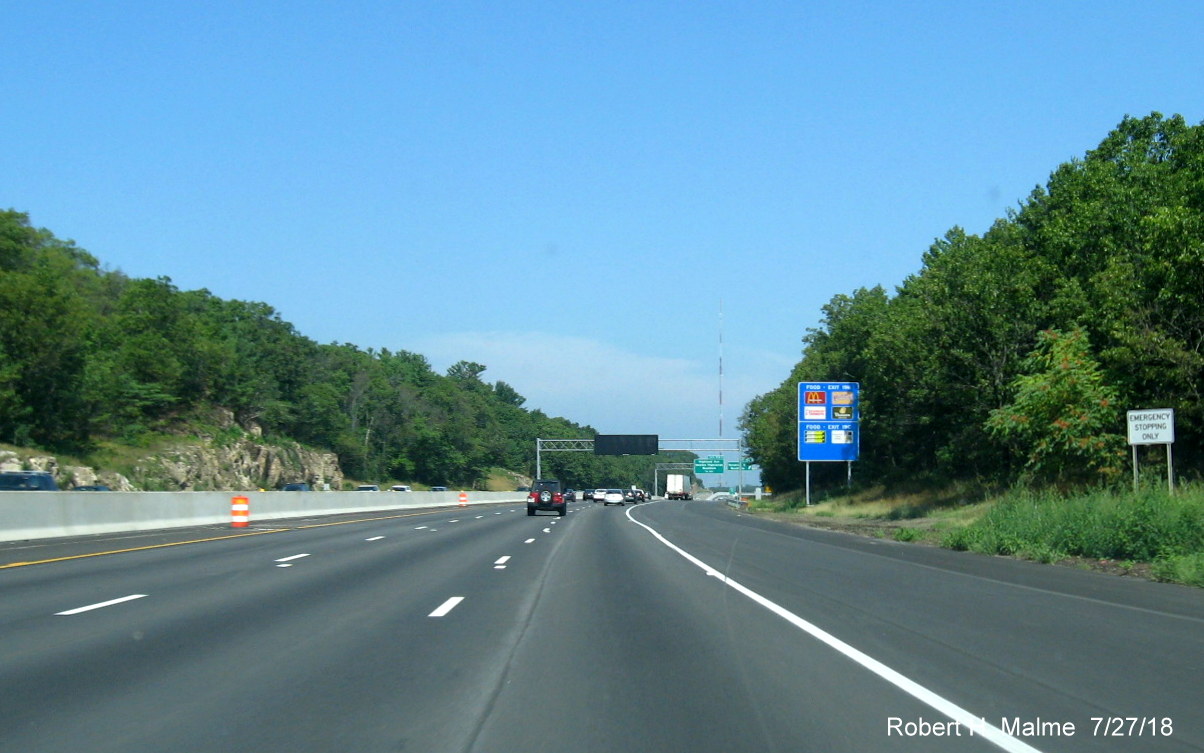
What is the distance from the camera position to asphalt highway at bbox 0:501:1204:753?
7613 mm

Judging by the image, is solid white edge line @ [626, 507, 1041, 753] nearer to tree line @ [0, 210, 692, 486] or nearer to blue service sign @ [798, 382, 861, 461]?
blue service sign @ [798, 382, 861, 461]

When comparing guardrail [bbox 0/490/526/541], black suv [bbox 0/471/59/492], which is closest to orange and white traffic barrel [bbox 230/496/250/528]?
guardrail [bbox 0/490/526/541]

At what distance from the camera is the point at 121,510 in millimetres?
31531

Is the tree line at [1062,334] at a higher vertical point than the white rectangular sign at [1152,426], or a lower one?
higher

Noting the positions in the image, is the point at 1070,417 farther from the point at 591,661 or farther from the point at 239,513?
the point at 591,661

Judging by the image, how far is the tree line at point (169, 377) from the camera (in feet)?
219

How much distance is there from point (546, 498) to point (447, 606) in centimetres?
4124

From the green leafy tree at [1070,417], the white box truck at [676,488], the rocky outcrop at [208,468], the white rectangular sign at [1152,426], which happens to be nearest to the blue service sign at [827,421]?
the green leafy tree at [1070,417]

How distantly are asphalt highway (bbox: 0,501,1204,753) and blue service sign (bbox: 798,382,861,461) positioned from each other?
3411cm

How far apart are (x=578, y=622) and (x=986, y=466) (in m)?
43.9

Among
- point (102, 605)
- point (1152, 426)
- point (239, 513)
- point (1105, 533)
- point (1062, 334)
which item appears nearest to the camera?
point (102, 605)

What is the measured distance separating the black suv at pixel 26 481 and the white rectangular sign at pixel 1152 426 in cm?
3027

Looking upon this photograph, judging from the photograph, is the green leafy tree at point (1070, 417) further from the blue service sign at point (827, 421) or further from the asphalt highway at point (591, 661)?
the asphalt highway at point (591, 661)

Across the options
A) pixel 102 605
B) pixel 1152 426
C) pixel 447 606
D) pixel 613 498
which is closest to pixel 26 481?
pixel 102 605
